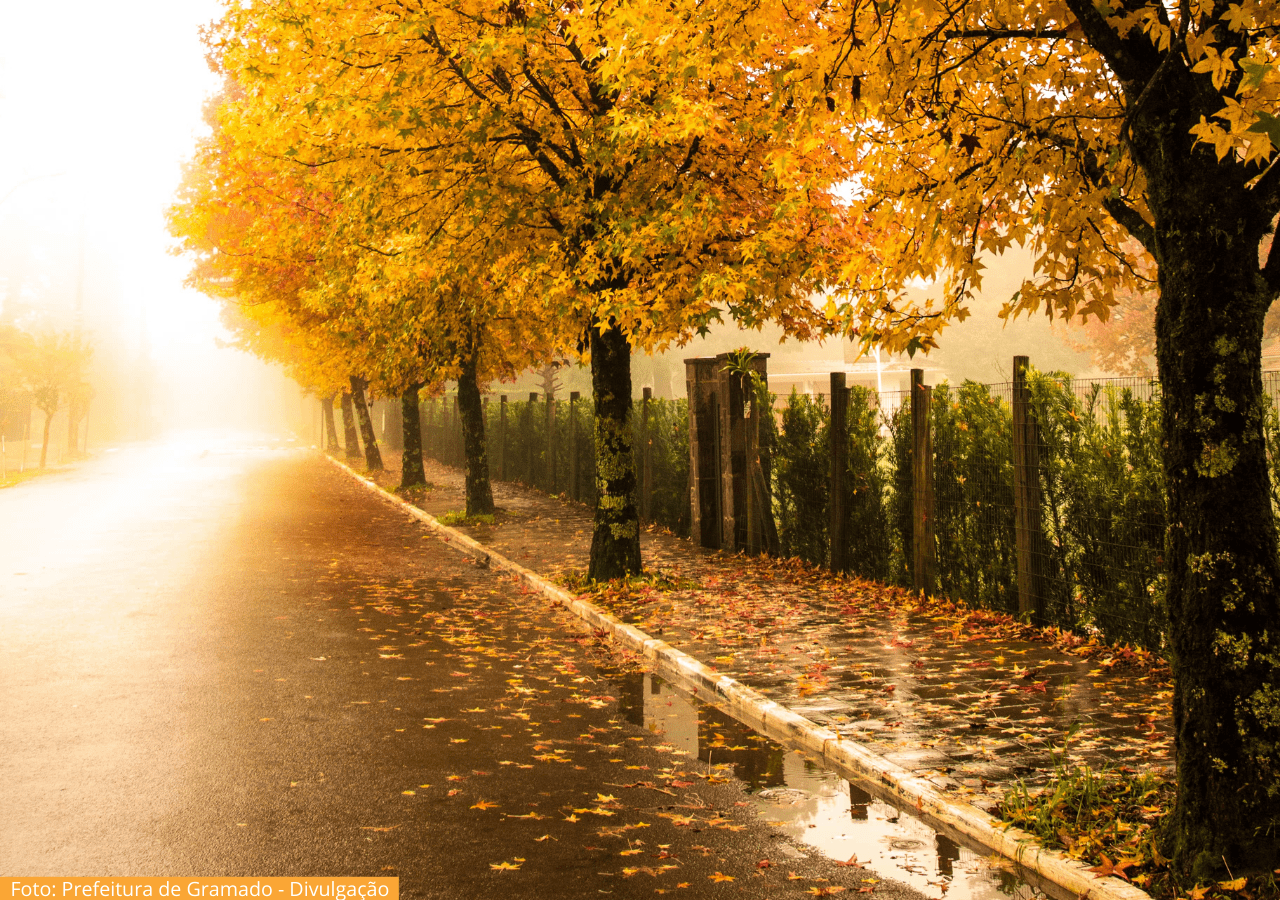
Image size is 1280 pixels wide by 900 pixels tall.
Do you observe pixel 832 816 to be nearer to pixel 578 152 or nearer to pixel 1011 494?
pixel 1011 494

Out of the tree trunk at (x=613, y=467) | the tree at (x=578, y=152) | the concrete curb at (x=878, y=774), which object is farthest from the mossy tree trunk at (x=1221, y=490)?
the tree trunk at (x=613, y=467)

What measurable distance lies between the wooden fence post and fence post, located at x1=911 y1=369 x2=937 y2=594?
1.35 m

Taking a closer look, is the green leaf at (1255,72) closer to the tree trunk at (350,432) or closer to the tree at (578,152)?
the tree at (578,152)

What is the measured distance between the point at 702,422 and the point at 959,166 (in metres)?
9.54

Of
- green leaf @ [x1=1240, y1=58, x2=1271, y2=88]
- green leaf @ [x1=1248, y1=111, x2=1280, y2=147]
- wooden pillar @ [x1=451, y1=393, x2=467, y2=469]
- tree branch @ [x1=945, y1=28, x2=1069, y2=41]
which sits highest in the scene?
tree branch @ [x1=945, y1=28, x2=1069, y2=41]

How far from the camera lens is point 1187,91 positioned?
438 cm

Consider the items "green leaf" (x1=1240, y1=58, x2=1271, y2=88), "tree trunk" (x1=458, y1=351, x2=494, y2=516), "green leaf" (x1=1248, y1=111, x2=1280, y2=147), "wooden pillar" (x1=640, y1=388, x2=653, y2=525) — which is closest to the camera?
"green leaf" (x1=1248, y1=111, x2=1280, y2=147)

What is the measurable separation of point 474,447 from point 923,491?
11.2m

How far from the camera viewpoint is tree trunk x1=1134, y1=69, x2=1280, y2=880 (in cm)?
427

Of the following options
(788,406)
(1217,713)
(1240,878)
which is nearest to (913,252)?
(1217,713)

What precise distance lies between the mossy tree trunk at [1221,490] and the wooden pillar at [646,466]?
1388 centimetres

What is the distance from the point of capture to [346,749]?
649 centimetres

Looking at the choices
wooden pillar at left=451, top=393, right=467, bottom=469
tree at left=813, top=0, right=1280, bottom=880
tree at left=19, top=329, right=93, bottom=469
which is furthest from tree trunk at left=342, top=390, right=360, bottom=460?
tree at left=813, top=0, right=1280, bottom=880

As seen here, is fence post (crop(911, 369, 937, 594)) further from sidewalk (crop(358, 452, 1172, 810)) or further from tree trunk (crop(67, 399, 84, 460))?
tree trunk (crop(67, 399, 84, 460))
